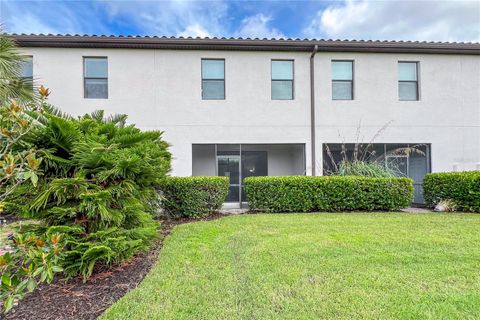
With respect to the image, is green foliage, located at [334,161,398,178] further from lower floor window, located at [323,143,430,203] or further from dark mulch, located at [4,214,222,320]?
dark mulch, located at [4,214,222,320]

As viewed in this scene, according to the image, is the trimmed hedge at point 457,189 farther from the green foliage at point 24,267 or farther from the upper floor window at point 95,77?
the upper floor window at point 95,77

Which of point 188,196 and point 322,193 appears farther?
point 322,193

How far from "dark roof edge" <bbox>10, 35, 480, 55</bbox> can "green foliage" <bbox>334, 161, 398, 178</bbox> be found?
4.04 meters

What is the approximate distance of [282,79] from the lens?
9.78m

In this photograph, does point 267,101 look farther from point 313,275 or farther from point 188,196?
point 313,275

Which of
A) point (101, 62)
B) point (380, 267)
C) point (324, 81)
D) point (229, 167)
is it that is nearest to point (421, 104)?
point (324, 81)

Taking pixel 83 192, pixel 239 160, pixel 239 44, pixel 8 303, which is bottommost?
pixel 8 303

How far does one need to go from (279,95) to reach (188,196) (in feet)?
16.2

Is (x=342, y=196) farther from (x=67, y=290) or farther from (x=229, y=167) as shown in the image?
(x=67, y=290)

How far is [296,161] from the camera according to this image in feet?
34.8

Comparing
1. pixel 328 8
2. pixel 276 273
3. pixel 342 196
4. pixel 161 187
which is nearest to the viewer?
pixel 276 273

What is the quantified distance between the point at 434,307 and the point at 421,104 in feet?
30.4

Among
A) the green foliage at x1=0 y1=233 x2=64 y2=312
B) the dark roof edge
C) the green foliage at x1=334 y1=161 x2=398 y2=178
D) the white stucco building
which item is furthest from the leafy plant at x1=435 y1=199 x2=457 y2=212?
the green foliage at x1=0 y1=233 x2=64 y2=312

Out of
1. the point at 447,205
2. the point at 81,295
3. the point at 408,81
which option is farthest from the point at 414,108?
the point at 81,295
